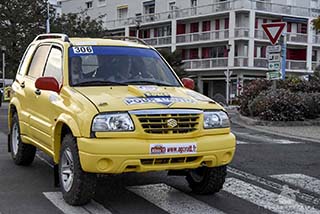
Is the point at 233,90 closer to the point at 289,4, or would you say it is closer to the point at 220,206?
the point at 289,4

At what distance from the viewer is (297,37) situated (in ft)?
179

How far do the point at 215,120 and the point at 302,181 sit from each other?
238 centimetres

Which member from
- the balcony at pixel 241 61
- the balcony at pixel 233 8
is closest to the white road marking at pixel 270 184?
the balcony at pixel 241 61

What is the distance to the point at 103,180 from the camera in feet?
23.5

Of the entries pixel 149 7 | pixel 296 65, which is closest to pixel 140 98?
pixel 296 65

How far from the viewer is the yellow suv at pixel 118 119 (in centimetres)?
544

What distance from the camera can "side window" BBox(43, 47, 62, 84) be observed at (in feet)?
22.2

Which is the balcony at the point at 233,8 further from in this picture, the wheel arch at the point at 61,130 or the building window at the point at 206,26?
the wheel arch at the point at 61,130

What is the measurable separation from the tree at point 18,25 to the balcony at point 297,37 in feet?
84.6

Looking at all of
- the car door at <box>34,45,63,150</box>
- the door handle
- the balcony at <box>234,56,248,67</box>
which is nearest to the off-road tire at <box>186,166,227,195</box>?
the car door at <box>34,45,63,150</box>

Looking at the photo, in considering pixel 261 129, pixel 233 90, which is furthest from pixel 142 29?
pixel 261 129

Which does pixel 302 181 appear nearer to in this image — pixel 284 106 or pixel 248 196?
pixel 248 196

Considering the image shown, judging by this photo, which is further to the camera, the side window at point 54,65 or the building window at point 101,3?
the building window at point 101,3

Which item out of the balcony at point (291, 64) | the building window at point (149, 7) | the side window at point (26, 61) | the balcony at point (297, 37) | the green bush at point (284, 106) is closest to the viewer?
the side window at point (26, 61)
